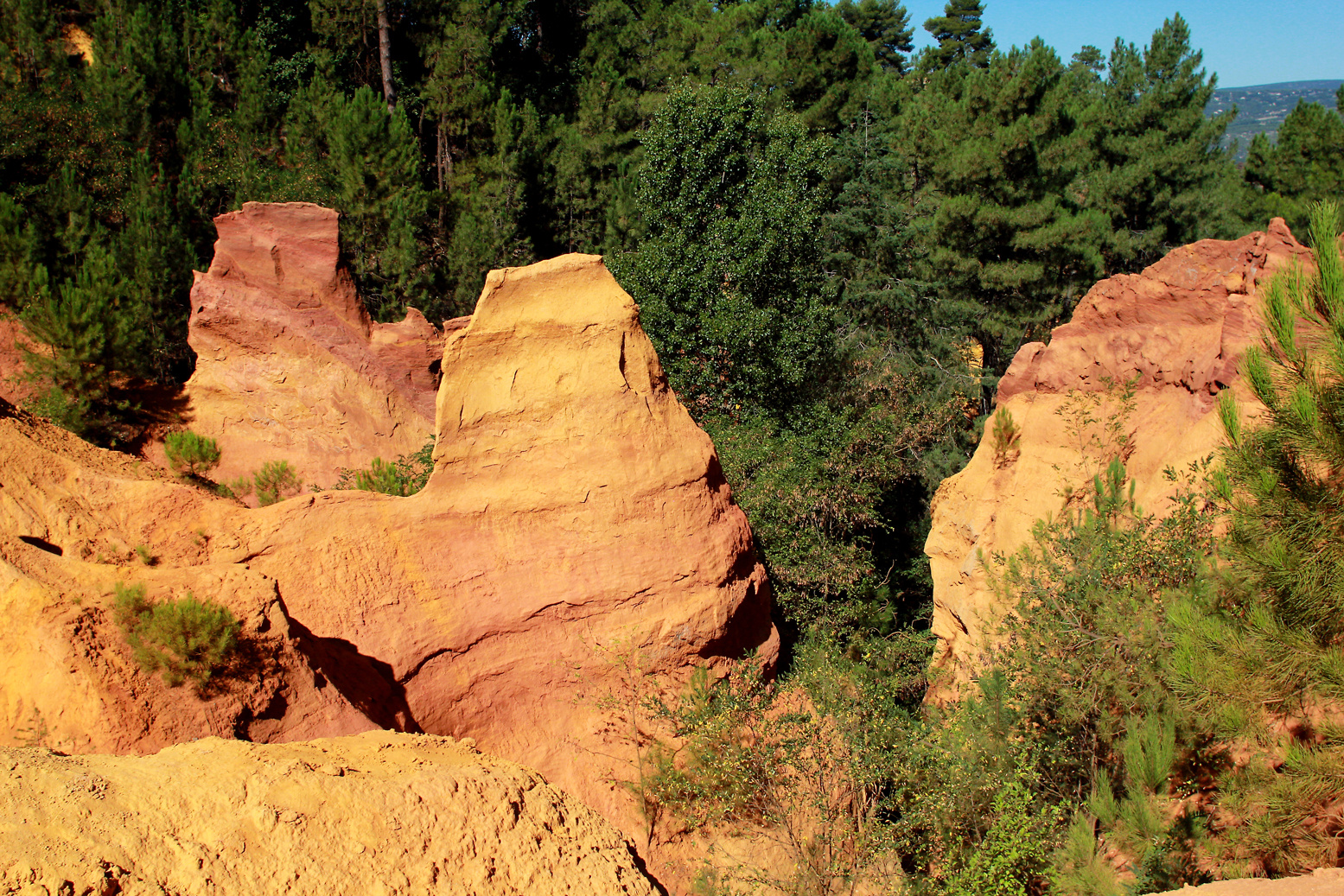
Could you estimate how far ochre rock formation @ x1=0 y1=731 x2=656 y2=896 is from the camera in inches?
165

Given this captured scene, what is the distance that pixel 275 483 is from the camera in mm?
14125

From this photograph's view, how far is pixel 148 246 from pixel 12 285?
2.39 metres

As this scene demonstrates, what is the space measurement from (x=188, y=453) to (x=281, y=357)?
3148 millimetres

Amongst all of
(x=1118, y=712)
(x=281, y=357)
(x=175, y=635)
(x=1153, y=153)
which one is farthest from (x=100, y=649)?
(x=1153, y=153)

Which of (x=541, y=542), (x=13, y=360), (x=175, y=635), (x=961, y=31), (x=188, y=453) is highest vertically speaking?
(x=961, y=31)

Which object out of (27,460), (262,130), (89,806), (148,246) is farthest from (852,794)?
(262,130)

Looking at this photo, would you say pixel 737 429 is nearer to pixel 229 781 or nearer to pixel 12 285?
pixel 229 781

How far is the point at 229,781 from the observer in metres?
4.92

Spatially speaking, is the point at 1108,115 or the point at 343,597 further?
the point at 1108,115

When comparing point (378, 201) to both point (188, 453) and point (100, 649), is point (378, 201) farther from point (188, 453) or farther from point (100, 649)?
point (100, 649)

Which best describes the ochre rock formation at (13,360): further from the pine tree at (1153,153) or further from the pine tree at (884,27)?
the pine tree at (884,27)

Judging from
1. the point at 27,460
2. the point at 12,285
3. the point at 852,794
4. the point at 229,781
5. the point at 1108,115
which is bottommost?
the point at 852,794

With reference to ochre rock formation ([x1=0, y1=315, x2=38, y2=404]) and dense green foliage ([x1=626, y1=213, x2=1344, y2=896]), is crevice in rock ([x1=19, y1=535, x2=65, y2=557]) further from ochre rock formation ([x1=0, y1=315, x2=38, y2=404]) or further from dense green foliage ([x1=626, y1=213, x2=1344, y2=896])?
ochre rock formation ([x1=0, y1=315, x2=38, y2=404])

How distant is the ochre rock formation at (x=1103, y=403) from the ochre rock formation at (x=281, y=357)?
10.4 m
